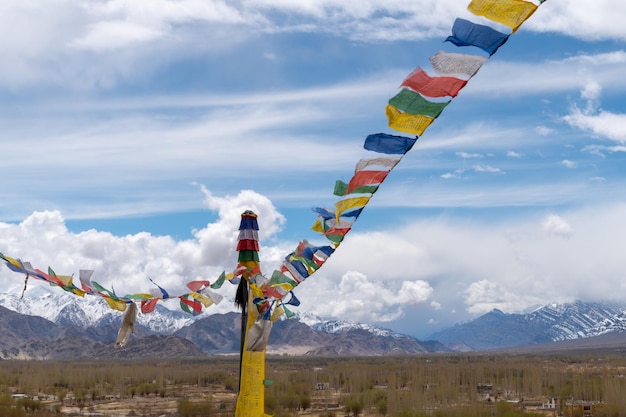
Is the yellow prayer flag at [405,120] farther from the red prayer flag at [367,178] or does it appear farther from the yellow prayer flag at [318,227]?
the yellow prayer flag at [318,227]

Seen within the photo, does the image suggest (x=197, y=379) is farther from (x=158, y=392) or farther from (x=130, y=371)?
(x=130, y=371)

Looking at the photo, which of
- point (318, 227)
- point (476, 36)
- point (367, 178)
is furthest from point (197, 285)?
point (476, 36)

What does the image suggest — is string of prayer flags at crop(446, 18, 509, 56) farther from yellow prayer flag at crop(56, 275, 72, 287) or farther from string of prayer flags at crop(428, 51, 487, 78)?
yellow prayer flag at crop(56, 275, 72, 287)

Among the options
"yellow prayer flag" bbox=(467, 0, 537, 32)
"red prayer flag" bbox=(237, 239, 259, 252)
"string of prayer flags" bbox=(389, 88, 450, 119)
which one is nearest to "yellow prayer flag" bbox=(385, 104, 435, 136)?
"string of prayer flags" bbox=(389, 88, 450, 119)

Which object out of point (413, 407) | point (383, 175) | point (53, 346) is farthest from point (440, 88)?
point (53, 346)

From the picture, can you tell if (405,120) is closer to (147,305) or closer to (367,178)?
(367,178)

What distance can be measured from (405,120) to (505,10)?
3.37 ft

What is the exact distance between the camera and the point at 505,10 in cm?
526

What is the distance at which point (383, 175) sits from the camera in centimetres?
617

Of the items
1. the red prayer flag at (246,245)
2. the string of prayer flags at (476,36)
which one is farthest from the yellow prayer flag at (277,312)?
the string of prayer flags at (476,36)

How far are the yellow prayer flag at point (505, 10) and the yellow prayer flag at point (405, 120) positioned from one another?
0.84m

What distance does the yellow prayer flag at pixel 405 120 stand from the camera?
5.65 meters

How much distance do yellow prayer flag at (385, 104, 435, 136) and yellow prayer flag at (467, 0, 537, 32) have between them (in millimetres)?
842

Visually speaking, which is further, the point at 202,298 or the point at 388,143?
the point at 202,298
